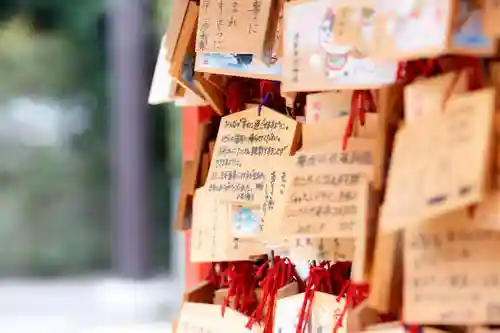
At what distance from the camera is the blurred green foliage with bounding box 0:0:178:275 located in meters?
1.81

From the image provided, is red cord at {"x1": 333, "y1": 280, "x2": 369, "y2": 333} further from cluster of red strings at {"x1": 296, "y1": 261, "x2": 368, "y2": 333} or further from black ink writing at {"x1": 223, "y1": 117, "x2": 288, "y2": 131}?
black ink writing at {"x1": 223, "y1": 117, "x2": 288, "y2": 131}

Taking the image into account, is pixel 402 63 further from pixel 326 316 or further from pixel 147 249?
pixel 147 249

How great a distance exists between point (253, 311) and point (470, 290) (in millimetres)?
317

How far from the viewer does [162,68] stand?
89cm

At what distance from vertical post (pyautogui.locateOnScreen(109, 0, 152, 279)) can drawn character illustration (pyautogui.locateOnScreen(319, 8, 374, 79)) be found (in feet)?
3.83

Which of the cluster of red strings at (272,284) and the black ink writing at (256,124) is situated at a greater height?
the black ink writing at (256,124)

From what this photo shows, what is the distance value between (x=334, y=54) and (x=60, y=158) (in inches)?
53.3

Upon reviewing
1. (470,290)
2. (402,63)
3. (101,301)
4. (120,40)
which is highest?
(120,40)

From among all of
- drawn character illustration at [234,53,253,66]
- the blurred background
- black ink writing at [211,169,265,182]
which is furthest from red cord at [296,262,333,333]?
the blurred background

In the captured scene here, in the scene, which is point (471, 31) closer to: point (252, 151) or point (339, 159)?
point (339, 159)

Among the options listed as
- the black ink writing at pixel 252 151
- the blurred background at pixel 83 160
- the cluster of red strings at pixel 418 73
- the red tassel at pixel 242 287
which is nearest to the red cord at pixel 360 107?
the cluster of red strings at pixel 418 73

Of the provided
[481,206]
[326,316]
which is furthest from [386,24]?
[326,316]

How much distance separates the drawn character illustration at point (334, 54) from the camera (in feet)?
1.97

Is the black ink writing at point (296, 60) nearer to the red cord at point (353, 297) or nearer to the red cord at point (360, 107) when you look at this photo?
the red cord at point (360, 107)
